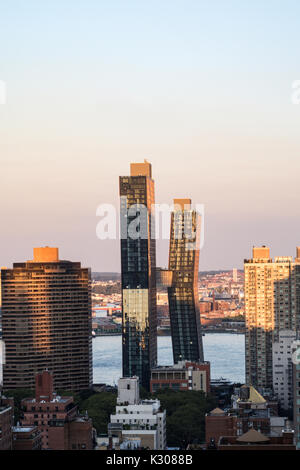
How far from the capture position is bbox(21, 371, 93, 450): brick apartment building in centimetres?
1399

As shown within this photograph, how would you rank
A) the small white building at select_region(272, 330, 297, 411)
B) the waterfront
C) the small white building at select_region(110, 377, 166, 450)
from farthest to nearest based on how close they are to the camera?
the waterfront → the small white building at select_region(272, 330, 297, 411) → the small white building at select_region(110, 377, 166, 450)

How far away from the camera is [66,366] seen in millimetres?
28812

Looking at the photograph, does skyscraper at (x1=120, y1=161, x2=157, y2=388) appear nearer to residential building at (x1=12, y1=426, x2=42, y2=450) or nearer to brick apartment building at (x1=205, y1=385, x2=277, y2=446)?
brick apartment building at (x1=205, y1=385, x2=277, y2=446)

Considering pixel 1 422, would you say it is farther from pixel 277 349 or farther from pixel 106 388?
pixel 106 388

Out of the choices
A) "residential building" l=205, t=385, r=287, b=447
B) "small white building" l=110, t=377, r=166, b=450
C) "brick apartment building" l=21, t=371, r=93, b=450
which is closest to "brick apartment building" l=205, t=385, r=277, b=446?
"residential building" l=205, t=385, r=287, b=447

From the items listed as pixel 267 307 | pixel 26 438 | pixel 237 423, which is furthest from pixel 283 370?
pixel 26 438

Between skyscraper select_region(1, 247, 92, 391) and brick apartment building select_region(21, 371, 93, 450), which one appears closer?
brick apartment building select_region(21, 371, 93, 450)

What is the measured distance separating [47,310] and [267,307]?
6822 millimetres

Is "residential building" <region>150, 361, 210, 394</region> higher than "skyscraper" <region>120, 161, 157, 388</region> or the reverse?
the reverse

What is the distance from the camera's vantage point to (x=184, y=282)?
3812 centimetres

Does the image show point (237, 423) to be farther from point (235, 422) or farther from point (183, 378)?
point (183, 378)

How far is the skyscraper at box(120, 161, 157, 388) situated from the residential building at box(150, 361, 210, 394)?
6087 millimetres
